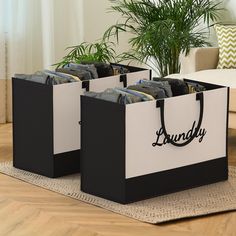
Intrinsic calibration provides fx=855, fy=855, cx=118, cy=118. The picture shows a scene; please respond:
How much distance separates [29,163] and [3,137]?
3.06 ft

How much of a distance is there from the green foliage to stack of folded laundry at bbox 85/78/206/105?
1319 mm

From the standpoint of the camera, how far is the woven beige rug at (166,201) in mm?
3707

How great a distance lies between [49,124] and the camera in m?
4.18

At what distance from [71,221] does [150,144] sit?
1.73ft

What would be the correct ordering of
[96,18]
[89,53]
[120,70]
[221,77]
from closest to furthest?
[120,70] → [221,77] → [89,53] → [96,18]

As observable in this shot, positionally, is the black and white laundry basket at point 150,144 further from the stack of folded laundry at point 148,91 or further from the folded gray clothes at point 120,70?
the folded gray clothes at point 120,70

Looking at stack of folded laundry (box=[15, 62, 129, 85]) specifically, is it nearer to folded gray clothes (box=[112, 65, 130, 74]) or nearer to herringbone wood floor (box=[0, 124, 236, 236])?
folded gray clothes (box=[112, 65, 130, 74])

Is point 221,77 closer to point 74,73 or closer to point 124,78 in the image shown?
point 124,78

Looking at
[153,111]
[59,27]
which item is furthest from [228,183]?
[59,27]

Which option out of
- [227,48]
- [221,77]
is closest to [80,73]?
[221,77]

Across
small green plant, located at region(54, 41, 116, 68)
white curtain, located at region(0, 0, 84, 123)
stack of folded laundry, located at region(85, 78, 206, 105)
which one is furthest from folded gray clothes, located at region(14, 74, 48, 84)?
white curtain, located at region(0, 0, 84, 123)

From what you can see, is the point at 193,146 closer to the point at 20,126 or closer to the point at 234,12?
the point at 20,126

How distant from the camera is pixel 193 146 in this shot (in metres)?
4.07

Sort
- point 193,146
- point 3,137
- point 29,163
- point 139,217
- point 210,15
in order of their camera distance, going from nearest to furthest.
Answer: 1. point 139,217
2. point 193,146
3. point 29,163
4. point 3,137
5. point 210,15
